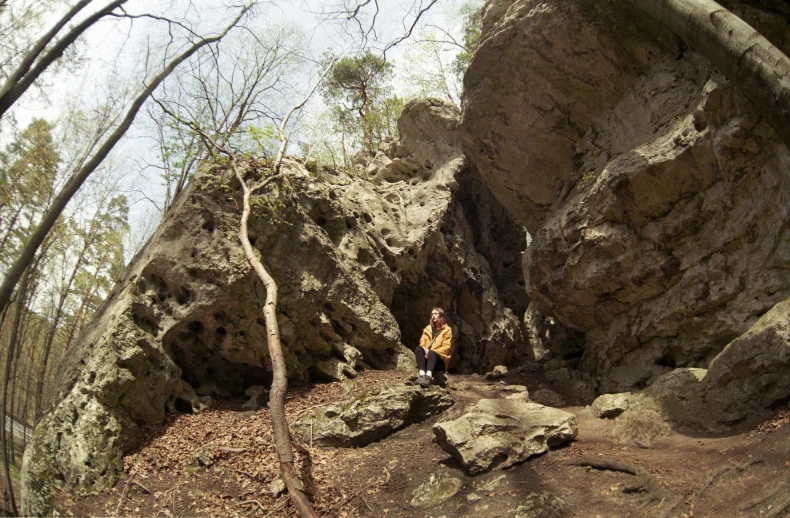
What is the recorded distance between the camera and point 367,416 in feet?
23.5

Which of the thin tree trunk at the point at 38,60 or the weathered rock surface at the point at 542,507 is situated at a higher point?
the thin tree trunk at the point at 38,60

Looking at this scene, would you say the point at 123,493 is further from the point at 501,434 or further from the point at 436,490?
the point at 501,434

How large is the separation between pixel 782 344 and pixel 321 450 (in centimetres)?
585

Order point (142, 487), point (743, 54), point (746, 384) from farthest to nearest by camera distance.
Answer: point (142, 487) → point (746, 384) → point (743, 54)

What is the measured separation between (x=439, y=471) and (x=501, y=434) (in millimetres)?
925

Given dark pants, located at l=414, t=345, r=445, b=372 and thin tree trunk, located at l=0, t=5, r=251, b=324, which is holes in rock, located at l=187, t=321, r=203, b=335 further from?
dark pants, located at l=414, t=345, r=445, b=372

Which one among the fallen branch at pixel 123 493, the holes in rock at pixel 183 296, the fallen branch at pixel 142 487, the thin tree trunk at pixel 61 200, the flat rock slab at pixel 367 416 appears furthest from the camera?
the holes in rock at pixel 183 296

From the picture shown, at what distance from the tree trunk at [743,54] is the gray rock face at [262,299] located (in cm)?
726

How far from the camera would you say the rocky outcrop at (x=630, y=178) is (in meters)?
7.14

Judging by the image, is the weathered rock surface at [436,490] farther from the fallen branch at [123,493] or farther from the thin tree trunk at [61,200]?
the thin tree trunk at [61,200]

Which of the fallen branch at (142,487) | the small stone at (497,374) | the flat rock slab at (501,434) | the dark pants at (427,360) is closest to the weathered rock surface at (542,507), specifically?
the flat rock slab at (501,434)

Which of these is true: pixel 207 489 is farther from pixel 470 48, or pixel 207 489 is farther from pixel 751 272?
pixel 470 48

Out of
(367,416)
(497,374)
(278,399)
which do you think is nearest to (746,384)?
(367,416)

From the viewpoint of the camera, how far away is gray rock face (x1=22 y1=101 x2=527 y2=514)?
6641 mm
